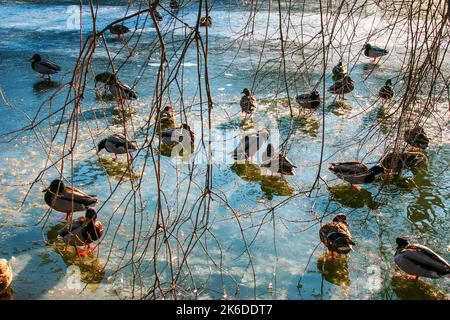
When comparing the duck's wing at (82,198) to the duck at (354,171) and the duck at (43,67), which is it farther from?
the duck at (43,67)

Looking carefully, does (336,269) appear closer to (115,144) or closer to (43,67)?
(115,144)

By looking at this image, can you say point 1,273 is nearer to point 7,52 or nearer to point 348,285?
point 348,285

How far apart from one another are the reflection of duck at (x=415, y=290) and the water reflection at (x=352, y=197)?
108cm

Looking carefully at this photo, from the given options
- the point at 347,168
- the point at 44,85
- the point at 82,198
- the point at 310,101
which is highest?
the point at 310,101

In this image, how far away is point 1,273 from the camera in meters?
3.68

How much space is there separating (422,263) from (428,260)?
0.18 ft

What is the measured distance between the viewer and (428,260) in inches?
157

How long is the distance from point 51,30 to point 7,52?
6.75ft

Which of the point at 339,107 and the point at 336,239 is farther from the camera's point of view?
the point at 339,107

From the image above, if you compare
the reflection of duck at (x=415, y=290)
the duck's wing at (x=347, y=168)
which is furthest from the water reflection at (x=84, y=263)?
the duck's wing at (x=347, y=168)

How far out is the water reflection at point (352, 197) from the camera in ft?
17.2

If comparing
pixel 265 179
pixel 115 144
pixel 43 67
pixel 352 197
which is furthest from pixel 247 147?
pixel 43 67

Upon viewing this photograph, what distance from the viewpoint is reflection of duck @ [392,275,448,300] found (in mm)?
3893
